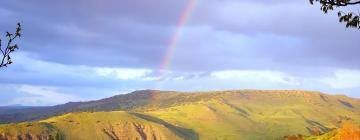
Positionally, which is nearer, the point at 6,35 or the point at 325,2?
the point at 325,2

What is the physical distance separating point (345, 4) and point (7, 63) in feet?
62.3

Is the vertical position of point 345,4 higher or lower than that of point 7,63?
higher

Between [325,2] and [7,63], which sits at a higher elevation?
[325,2]

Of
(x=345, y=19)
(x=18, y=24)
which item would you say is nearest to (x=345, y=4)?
(x=345, y=19)

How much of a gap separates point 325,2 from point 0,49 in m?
18.3

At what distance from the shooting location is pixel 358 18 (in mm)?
25891

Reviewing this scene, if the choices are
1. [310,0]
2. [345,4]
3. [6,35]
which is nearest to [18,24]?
[6,35]

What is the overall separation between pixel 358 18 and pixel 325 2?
217cm

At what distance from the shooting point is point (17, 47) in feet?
92.4

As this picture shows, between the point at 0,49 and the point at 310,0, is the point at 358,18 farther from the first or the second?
the point at 0,49

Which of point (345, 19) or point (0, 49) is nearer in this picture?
point (345, 19)

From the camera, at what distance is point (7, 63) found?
2773cm

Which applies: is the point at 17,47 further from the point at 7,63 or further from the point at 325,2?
the point at 325,2

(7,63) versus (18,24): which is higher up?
(18,24)
